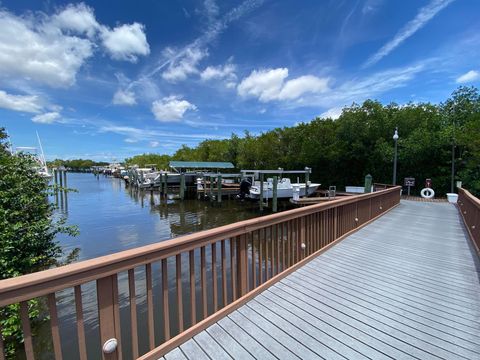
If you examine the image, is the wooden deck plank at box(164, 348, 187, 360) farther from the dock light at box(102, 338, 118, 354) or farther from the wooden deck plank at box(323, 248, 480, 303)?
the wooden deck plank at box(323, 248, 480, 303)

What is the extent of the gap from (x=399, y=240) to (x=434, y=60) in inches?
476

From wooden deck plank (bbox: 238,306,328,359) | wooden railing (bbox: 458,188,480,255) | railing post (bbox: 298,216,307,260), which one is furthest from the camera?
wooden railing (bbox: 458,188,480,255)

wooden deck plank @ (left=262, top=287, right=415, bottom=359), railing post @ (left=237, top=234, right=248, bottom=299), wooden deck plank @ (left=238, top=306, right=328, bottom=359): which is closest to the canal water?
railing post @ (left=237, top=234, right=248, bottom=299)

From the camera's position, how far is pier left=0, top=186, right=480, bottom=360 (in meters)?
1.58

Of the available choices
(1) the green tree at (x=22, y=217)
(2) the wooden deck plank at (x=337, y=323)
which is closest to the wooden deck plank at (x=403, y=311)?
(2) the wooden deck plank at (x=337, y=323)

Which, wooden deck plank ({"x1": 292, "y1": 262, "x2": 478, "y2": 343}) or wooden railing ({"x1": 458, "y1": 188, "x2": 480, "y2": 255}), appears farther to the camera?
wooden railing ({"x1": 458, "y1": 188, "x2": 480, "y2": 255})

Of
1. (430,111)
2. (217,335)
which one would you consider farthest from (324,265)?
(430,111)

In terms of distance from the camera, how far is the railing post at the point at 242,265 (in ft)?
8.79

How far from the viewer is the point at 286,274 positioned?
11.5 ft

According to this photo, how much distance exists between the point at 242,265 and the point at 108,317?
1.44 m

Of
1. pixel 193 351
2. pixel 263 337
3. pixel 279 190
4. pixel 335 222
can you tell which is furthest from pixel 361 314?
pixel 279 190

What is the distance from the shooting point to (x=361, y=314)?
261cm

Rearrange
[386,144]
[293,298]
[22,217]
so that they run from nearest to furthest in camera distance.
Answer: [293,298]
[22,217]
[386,144]

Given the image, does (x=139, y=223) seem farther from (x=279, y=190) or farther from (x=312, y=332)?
(x=312, y=332)
